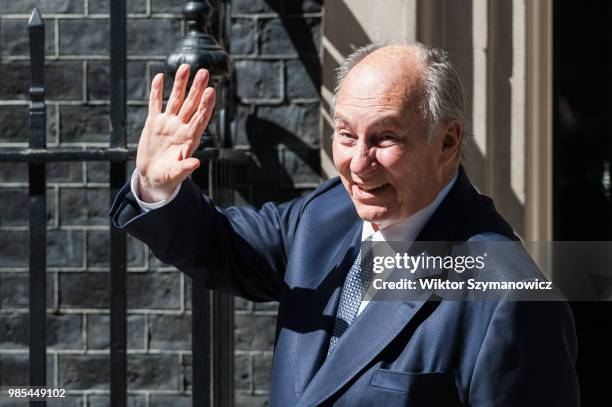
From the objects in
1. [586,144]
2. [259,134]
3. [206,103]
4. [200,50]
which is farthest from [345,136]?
[586,144]

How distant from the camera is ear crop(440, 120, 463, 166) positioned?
2393 millimetres

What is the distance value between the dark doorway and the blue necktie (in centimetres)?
178

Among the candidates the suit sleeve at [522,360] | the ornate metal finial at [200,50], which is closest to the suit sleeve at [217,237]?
the ornate metal finial at [200,50]

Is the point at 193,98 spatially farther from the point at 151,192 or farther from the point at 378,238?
the point at 378,238

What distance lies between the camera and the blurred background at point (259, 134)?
3.90 meters

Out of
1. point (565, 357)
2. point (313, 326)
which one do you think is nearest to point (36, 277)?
point (313, 326)

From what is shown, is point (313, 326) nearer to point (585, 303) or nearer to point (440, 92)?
point (440, 92)

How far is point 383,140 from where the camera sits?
2.34 m

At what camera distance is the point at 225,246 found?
9.04ft

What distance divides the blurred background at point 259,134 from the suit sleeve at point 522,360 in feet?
5.73

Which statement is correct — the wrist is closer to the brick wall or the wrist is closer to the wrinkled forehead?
the wrinkled forehead

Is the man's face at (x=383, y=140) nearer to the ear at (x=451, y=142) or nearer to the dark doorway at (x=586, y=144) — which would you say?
the ear at (x=451, y=142)

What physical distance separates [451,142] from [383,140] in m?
0.19

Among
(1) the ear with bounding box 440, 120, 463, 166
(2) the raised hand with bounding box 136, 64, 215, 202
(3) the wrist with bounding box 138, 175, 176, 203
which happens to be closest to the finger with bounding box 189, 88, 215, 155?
(2) the raised hand with bounding box 136, 64, 215, 202
